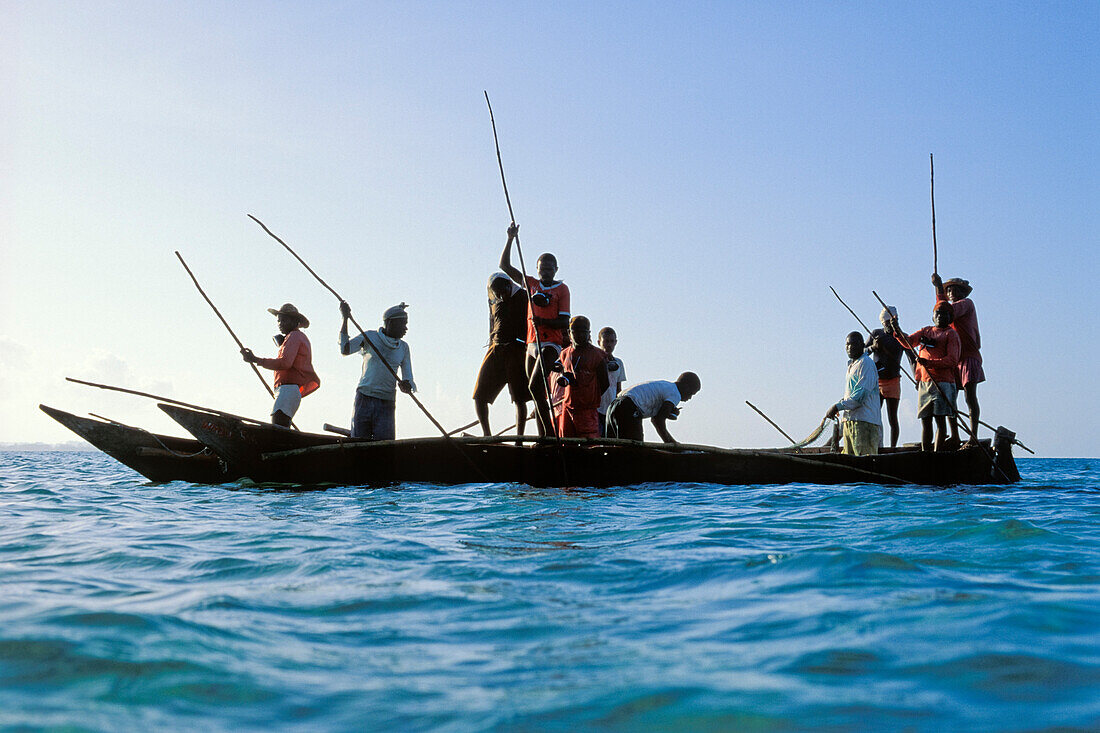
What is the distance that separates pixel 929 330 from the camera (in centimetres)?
888

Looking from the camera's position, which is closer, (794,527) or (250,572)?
(250,572)

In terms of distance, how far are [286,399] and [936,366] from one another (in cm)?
691

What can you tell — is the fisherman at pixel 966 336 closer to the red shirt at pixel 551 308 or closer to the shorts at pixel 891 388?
the shorts at pixel 891 388

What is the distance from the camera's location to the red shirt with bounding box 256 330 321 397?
8.18m

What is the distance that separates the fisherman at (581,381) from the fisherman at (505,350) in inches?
25.8

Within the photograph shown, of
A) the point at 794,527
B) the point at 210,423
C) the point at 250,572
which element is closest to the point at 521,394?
the point at 210,423

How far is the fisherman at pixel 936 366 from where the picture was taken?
873 centimetres

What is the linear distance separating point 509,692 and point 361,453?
20.2ft

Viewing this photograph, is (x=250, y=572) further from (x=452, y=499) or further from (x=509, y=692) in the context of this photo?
(x=452, y=499)

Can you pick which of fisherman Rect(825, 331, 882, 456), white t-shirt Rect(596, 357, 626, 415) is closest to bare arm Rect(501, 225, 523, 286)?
white t-shirt Rect(596, 357, 626, 415)

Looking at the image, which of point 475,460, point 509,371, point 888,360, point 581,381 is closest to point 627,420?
point 581,381

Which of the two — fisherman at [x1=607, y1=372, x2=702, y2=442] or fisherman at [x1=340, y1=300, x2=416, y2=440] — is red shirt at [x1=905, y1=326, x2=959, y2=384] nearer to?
fisherman at [x1=607, y1=372, x2=702, y2=442]

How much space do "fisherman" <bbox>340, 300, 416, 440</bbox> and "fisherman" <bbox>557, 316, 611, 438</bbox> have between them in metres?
1.63

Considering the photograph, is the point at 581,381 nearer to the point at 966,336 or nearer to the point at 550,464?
the point at 550,464
